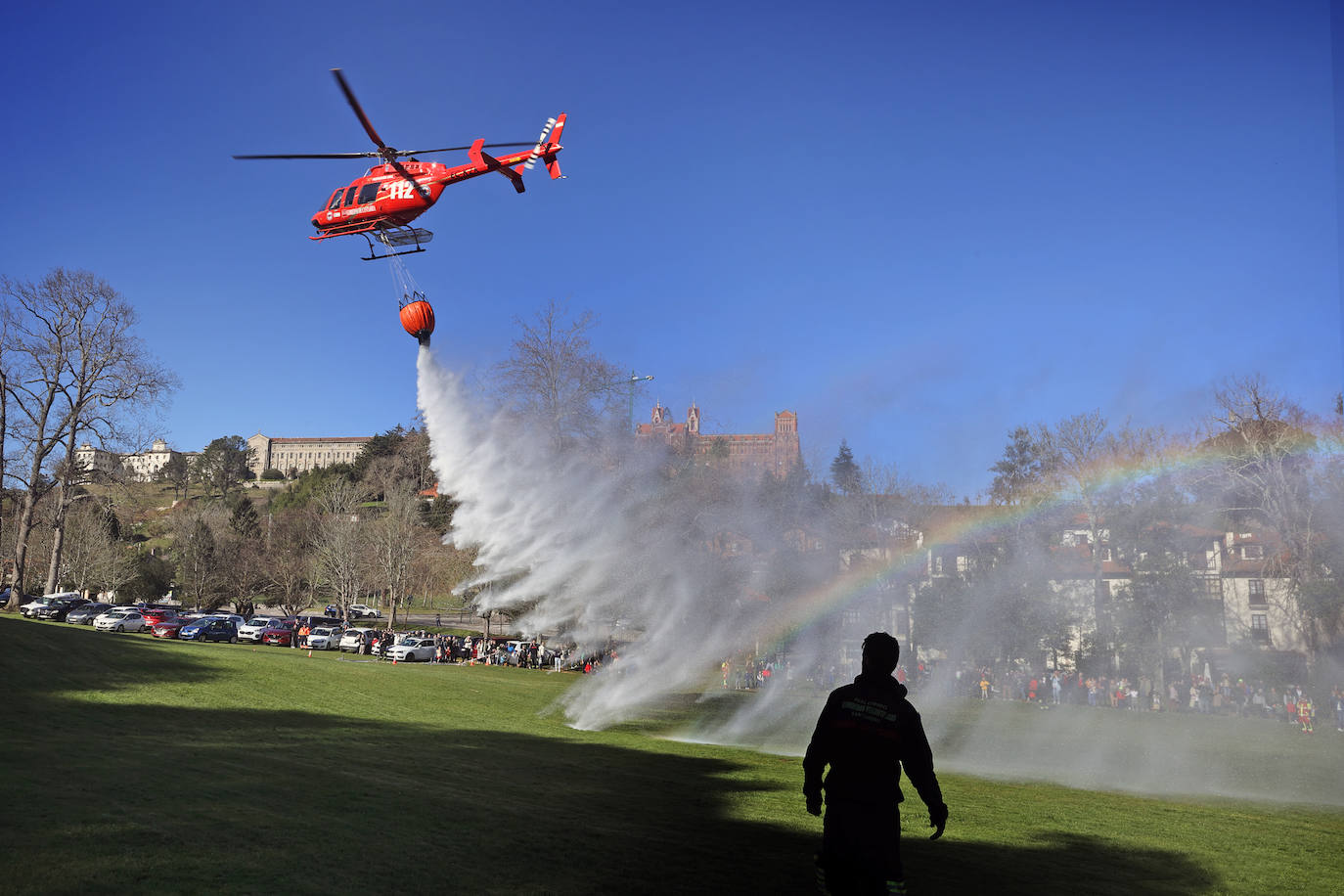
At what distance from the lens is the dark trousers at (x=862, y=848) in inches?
211

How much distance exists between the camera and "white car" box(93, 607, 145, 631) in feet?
150

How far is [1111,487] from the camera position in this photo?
4088 cm

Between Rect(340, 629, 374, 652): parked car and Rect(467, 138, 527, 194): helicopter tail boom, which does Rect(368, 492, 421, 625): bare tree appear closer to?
Rect(340, 629, 374, 652): parked car

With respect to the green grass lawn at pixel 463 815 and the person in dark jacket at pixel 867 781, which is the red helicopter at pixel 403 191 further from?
the person in dark jacket at pixel 867 781

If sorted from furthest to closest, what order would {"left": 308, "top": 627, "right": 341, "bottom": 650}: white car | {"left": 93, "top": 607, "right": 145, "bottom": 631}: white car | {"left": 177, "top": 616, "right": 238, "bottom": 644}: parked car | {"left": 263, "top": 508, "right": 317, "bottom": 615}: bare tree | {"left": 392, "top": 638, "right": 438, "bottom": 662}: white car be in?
1. {"left": 263, "top": 508, "right": 317, "bottom": 615}: bare tree
2. {"left": 308, "top": 627, "right": 341, "bottom": 650}: white car
3. {"left": 177, "top": 616, "right": 238, "bottom": 644}: parked car
4. {"left": 392, "top": 638, "right": 438, "bottom": 662}: white car
5. {"left": 93, "top": 607, "right": 145, "bottom": 631}: white car

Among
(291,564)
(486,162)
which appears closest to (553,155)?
(486,162)

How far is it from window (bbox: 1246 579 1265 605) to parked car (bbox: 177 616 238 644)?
52.0 metres

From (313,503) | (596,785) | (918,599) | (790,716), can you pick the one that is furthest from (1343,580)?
(313,503)

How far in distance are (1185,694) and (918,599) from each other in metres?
11.9

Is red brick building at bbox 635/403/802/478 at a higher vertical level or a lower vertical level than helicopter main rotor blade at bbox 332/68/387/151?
lower

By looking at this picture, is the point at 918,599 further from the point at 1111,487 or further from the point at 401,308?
the point at 401,308

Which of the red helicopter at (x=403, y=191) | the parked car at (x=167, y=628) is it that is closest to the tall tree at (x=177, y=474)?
the parked car at (x=167, y=628)

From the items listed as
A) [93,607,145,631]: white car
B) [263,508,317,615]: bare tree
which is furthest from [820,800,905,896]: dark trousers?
[263,508,317,615]: bare tree

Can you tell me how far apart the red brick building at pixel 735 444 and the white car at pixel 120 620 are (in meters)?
31.5
